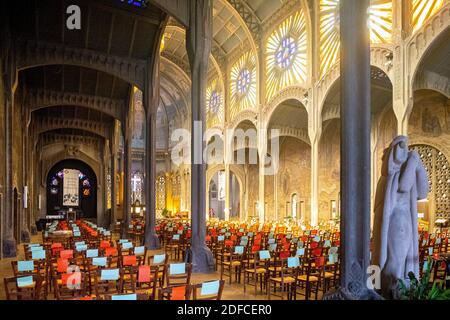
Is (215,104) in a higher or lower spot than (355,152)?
higher

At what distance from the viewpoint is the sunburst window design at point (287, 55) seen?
84.9 ft

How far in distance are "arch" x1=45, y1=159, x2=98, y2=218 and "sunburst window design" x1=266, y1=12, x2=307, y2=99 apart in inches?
777

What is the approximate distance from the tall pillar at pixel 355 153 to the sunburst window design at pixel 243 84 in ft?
82.3

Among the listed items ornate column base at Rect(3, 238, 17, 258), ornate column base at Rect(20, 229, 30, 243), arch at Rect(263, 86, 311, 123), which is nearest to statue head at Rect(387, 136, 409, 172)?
ornate column base at Rect(3, 238, 17, 258)

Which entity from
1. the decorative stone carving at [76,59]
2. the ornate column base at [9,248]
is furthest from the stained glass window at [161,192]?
the ornate column base at [9,248]

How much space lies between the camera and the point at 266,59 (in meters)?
30.0

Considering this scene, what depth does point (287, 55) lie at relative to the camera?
27.4 metres

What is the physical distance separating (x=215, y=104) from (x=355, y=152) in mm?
33571

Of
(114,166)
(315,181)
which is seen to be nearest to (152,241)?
(315,181)

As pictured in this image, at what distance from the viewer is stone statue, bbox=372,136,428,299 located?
557 cm

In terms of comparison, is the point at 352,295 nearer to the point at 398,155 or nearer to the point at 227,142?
the point at 398,155

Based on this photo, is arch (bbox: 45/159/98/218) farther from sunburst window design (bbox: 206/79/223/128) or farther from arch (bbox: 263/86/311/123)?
arch (bbox: 263/86/311/123)
